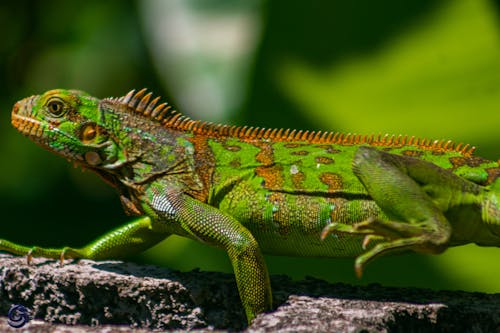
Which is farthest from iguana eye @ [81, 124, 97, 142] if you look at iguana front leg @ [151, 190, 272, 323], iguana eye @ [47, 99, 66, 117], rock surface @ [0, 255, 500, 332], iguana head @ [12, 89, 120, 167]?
rock surface @ [0, 255, 500, 332]

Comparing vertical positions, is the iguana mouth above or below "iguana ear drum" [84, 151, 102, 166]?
above

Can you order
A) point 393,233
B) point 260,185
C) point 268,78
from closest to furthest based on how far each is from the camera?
point 393,233
point 260,185
point 268,78

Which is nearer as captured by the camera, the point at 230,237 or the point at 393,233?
the point at 393,233

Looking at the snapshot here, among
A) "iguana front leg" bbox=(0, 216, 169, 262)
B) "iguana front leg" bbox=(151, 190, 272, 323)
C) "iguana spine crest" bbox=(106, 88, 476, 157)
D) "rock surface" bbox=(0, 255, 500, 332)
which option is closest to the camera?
"rock surface" bbox=(0, 255, 500, 332)

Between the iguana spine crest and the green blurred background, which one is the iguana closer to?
the iguana spine crest

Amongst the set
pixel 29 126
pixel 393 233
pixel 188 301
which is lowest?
pixel 188 301

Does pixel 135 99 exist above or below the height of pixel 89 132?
above

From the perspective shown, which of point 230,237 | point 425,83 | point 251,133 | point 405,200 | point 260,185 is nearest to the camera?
point 405,200

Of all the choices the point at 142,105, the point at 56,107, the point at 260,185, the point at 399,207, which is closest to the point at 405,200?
the point at 399,207

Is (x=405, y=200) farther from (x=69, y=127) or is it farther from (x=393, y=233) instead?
(x=69, y=127)
